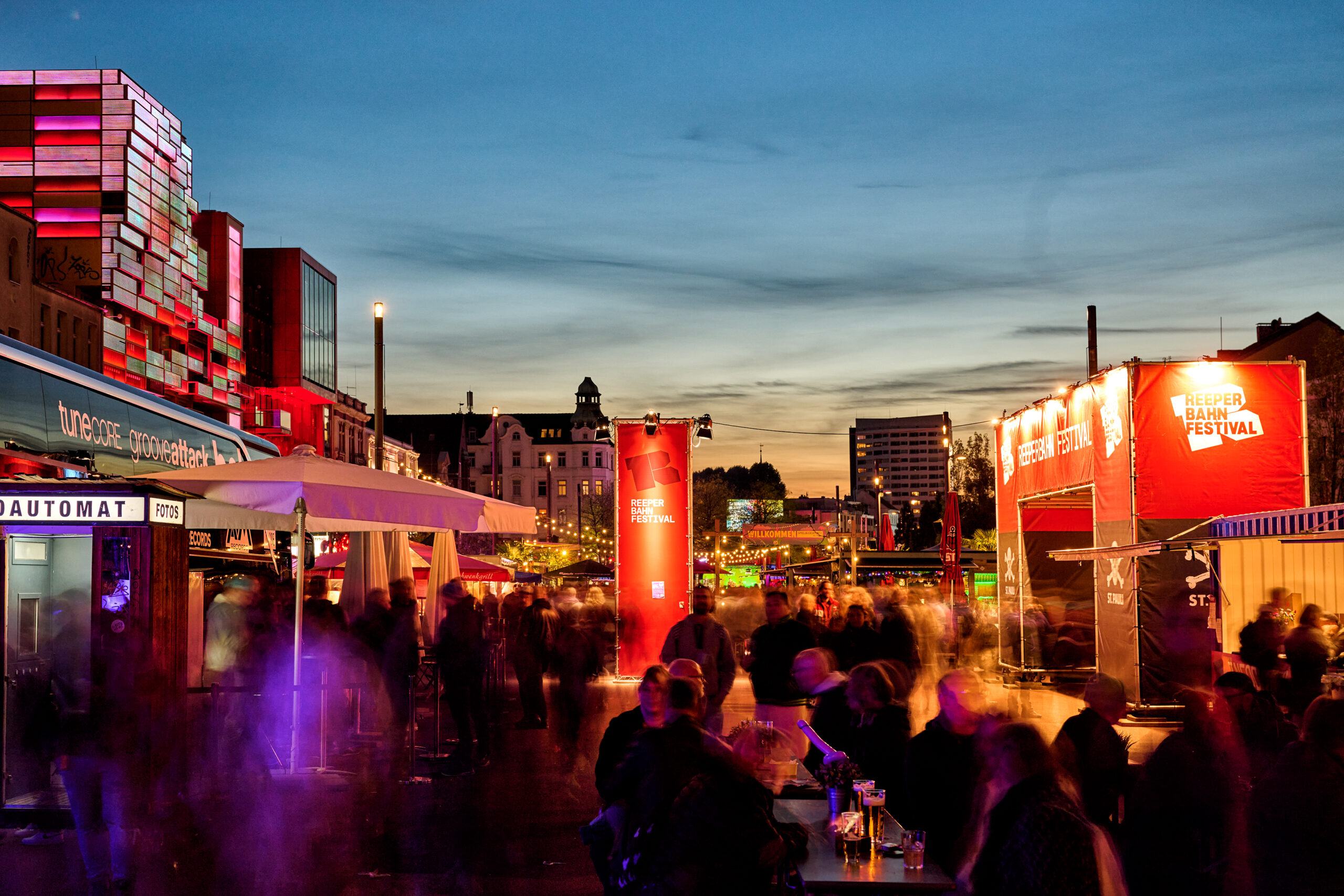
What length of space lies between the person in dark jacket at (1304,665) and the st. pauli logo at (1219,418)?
563 cm

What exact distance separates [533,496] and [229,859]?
100 meters

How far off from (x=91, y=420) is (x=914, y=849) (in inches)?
361

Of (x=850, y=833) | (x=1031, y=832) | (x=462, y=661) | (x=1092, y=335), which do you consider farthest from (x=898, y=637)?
(x=1092, y=335)

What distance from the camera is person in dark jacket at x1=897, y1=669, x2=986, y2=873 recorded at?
5.43 m

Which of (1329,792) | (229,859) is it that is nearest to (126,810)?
(229,859)

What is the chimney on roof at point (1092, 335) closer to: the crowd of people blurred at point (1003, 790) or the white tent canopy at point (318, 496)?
the white tent canopy at point (318, 496)

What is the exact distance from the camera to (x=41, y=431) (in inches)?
395

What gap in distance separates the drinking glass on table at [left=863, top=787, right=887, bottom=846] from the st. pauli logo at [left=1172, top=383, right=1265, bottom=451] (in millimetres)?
12317

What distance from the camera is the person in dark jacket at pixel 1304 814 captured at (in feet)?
14.8

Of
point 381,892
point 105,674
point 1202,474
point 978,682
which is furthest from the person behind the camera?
point 1202,474

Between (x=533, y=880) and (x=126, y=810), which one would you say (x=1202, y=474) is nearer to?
(x=533, y=880)

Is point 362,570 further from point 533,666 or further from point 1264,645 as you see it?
point 1264,645

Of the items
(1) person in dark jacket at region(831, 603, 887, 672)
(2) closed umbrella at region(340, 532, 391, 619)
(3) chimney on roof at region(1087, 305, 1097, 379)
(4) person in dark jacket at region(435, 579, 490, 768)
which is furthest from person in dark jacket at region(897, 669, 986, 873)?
(3) chimney on roof at region(1087, 305, 1097, 379)

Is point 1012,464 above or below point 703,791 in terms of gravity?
above
